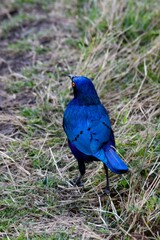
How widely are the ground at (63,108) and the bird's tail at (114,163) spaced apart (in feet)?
0.73

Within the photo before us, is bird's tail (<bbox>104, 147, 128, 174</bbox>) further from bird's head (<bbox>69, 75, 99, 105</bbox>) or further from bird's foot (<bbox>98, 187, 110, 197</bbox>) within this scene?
bird's head (<bbox>69, 75, 99, 105</bbox>)

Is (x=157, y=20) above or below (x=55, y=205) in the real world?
above

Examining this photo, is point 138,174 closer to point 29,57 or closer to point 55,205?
point 55,205

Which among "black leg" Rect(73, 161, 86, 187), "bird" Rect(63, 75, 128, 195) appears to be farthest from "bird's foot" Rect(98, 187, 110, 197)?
"black leg" Rect(73, 161, 86, 187)

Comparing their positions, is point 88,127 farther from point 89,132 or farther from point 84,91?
point 84,91

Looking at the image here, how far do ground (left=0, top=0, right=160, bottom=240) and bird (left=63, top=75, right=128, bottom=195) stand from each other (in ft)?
0.67

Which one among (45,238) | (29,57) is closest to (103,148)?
(45,238)

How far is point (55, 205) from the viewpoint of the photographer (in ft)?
11.7

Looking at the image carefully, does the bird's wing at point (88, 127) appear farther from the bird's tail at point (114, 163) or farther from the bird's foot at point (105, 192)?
the bird's foot at point (105, 192)

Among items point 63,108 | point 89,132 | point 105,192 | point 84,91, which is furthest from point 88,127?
point 63,108

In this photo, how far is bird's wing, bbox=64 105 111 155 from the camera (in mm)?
3463

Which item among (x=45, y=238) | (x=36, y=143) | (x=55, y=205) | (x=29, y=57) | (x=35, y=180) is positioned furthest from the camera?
(x=29, y=57)

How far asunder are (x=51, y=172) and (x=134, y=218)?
0.83 m

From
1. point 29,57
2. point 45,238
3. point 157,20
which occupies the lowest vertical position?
point 45,238
